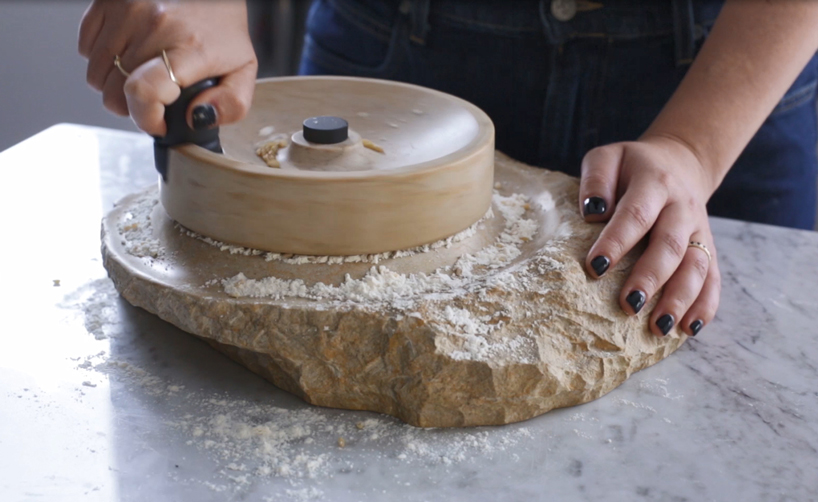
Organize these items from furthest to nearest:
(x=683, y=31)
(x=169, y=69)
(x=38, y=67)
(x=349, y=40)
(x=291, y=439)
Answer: (x=38, y=67)
(x=349, y=40)
(x=683, y=31)
(x=169, y=69)
(x=291, y=439)

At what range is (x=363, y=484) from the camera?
2.67 ft

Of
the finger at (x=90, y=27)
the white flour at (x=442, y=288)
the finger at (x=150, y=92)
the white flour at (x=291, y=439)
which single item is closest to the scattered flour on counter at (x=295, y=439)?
the white flour at (x=291, y=439)

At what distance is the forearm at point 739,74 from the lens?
1234 millimetres

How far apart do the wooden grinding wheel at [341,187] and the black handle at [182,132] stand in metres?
0.02

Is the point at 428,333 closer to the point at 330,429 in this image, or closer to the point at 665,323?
the point at 330,429

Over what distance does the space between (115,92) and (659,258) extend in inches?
30.5

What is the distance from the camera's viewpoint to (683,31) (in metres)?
1.40

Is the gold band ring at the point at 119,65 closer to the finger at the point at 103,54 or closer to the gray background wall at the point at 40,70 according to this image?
the finger at the point at 103,54

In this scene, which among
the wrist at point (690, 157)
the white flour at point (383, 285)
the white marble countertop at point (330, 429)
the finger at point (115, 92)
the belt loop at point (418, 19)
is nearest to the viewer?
the white marble countertop at point (330, 429)

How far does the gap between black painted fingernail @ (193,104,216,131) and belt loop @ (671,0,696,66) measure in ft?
2.79

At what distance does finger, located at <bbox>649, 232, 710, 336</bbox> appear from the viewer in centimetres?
102

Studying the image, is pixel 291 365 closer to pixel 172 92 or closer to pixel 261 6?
pixel 172 92

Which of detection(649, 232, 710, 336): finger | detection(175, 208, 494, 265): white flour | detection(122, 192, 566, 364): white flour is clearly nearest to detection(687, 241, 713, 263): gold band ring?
detection(649, 232, 710, 336): finger

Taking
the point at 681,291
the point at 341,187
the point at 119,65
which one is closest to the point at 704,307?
the point at 681,291
